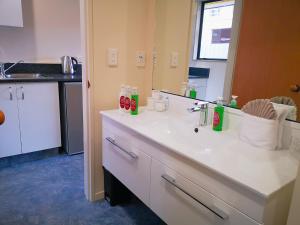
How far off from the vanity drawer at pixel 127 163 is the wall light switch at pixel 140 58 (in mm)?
599

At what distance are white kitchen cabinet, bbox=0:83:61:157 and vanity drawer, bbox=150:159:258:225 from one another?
65.7 inches

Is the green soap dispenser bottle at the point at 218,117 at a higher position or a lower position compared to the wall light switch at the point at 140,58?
lower

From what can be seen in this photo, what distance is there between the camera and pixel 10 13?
2344mm

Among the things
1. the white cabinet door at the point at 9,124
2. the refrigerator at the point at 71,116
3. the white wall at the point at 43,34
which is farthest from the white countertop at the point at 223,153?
the white wall at the point at 43,34

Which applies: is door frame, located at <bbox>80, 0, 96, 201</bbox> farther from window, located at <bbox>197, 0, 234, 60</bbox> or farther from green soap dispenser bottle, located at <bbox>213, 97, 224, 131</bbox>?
green soap dispenser bottle, located at <bbox>213, 97, 224, 131</bbox>

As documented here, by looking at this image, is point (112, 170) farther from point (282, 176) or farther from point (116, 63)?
point (282, 176)

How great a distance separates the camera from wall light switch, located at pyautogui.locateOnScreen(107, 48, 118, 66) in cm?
166

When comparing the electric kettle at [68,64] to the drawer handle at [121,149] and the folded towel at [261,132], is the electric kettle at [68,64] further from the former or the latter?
the folded towel at [261,132]

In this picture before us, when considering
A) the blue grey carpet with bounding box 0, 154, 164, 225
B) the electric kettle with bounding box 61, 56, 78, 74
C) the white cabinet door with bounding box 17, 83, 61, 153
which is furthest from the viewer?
the electric kettle with bounding box 61, 56, 78, 74

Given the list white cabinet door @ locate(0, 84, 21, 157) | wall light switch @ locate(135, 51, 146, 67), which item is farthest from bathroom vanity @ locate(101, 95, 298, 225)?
white cabinet door @ locate(0, 84, 21, 157)

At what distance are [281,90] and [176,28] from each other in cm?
90

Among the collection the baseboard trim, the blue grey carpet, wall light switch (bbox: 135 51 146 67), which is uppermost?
wall light switch (bbox: 135 51 146 67)

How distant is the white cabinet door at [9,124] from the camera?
2186 millimetres

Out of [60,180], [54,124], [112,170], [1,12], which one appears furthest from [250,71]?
[1,12]
